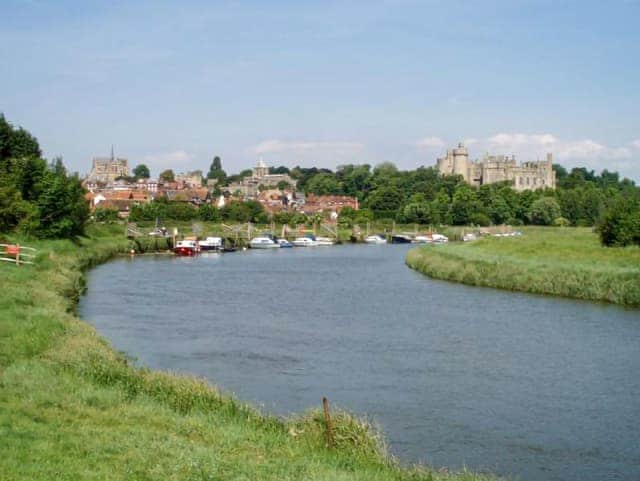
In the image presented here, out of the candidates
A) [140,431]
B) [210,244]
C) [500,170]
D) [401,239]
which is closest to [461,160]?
[500,170]

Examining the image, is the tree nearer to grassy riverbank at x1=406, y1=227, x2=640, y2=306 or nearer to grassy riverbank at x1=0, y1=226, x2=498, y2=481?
grassy riverbank at x1=406, y1=227, x2=640, y2=306

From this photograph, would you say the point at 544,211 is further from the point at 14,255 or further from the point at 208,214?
the point at 14,255

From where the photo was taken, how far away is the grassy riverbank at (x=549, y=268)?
37.5 meters

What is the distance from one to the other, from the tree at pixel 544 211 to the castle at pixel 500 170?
38499 millimetres

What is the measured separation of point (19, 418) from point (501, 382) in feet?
42.9

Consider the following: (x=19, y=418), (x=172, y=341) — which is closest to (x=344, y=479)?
(x=19, y=418)

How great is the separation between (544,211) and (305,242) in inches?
1814

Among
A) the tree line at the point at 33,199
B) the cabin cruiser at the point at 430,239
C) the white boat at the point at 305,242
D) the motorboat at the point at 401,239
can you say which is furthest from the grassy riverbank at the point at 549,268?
the motorboat at the point at 401,239

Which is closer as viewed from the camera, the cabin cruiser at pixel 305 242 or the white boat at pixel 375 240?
the cabin cruiser at pixel 305 242

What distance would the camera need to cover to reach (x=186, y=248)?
253ft

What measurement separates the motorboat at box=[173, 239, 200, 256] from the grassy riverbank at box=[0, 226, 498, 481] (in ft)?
187

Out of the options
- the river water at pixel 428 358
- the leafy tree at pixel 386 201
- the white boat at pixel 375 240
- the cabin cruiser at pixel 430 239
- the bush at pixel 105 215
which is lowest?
the river water at pixel 428 358

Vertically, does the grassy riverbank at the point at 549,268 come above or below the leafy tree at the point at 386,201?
below

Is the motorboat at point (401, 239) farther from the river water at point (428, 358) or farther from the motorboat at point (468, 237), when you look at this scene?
the river water at point (428, 358)
